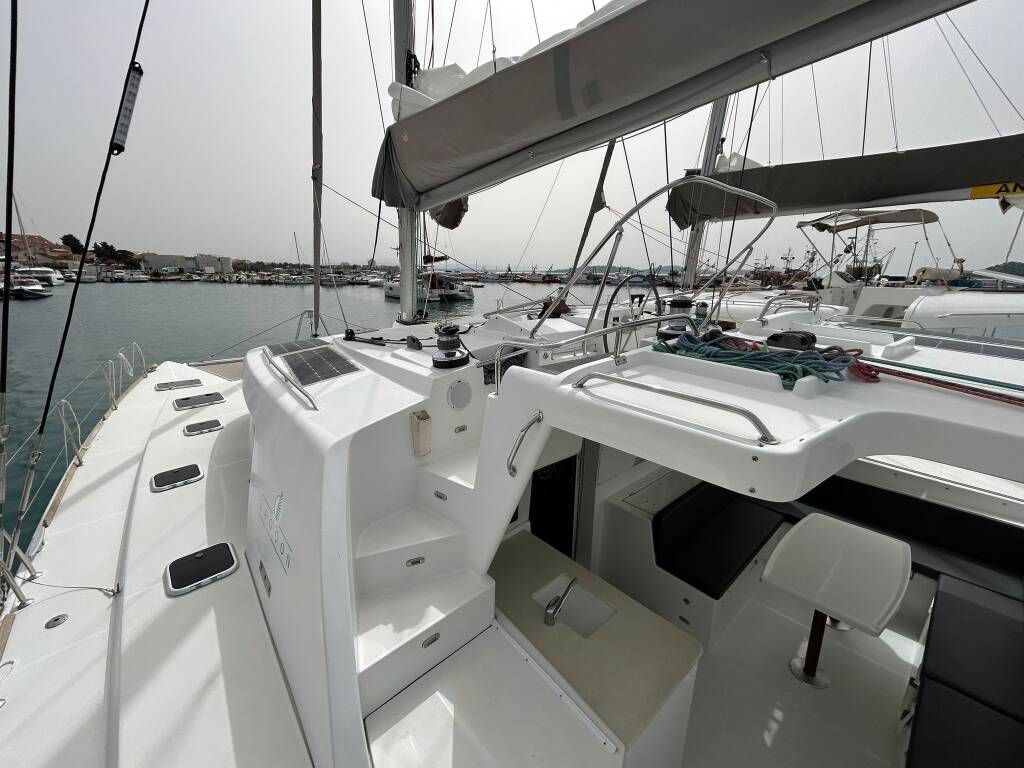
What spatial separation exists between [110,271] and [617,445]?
48.5m

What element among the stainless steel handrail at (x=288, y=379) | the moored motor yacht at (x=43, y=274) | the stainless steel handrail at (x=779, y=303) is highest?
the moored motor yacht at (x=43, y=274)

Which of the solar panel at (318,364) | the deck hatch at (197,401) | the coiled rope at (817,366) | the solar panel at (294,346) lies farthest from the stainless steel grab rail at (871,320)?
the deck hatch at (197,401)

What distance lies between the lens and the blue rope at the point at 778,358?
152 centimetres

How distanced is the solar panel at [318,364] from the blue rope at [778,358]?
2.07 m

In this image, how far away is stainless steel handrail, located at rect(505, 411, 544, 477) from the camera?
5.17 feet

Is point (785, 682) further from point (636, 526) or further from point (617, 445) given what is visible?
point (617, 445)

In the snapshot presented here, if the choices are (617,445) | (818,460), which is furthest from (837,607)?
(617,445)

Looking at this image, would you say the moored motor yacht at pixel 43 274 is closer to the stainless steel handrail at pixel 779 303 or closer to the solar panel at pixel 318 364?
the solar panel at pixel 318 364

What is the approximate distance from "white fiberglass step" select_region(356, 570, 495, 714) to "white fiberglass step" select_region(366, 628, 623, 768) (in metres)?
0.07

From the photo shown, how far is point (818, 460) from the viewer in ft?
3.51

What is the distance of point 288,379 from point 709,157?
6.72 m

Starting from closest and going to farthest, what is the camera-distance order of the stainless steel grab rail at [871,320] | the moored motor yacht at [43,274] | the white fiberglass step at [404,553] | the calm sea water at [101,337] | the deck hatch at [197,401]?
1. the white fiberglass step at [404,553]
2. the stainless steel grab rail at [871,320]
3. the deck hatch at [197,401]
4. the calm sea water at [101,337]
5. the moored motor yacht at [43,274]

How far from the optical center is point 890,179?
431 cm

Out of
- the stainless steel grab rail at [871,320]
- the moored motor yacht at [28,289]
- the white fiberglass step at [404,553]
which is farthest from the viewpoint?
the moored motor yacht at [28,289]
